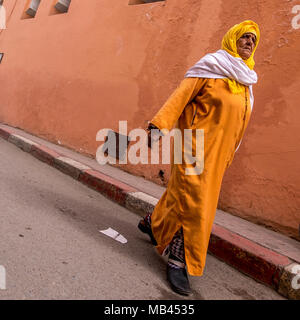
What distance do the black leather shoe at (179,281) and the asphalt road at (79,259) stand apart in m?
0.04

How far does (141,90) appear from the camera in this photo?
16.4 feet

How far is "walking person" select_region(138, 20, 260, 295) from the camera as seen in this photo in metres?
1.89

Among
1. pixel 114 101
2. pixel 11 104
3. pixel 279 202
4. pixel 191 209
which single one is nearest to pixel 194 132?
pixel 191 209

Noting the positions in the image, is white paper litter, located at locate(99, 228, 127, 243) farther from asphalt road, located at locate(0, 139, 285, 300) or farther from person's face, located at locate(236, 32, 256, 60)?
person's face, located at locate(236, 32, 256, 60)

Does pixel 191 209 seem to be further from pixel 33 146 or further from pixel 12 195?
pixel 33 146

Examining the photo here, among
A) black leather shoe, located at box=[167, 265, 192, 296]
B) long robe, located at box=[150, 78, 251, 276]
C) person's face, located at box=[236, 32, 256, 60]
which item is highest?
person's face, located at box=[236, 32, 256, 60]

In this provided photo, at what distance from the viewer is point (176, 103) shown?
77.9 inches

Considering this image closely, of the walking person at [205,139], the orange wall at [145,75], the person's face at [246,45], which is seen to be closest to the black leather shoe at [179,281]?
the walking person at [205,139]

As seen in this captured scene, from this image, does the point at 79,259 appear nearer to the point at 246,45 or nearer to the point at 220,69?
the point at 220,69

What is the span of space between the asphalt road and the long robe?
230 mm

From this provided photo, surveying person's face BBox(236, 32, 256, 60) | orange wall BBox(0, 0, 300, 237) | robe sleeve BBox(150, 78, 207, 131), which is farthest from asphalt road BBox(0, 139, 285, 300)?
person's face BBox(236, 32, 256, 60)

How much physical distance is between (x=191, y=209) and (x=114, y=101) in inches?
152

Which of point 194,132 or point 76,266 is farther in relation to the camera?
point 194,132

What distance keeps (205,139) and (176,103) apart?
0.29 meters
